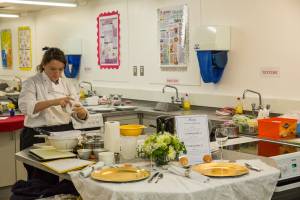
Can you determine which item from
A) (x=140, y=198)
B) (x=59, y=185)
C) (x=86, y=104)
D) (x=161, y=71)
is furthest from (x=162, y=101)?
(x=140, y=198)

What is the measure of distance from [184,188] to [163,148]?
1.39 ft

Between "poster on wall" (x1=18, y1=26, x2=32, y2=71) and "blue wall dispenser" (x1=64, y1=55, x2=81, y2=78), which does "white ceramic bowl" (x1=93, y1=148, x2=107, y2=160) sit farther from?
"poster on wall" (x1=18, y1=26, x2=32, y2=71)

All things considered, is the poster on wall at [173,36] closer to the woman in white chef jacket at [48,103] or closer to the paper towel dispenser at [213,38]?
the paper towel dispenser at [213,38]

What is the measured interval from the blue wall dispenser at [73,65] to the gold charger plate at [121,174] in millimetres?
5382

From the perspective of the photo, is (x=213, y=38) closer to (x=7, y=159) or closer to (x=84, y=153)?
(x=84, y=153)

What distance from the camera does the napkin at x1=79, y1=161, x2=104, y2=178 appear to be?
2422 mm

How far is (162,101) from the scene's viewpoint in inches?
238

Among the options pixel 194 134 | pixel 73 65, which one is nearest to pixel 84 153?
pixel 194 134

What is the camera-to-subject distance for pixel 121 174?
242 cm

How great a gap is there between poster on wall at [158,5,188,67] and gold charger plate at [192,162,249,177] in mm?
3257

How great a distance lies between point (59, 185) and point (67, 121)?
3.43ft

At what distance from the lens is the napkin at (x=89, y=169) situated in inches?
95.3

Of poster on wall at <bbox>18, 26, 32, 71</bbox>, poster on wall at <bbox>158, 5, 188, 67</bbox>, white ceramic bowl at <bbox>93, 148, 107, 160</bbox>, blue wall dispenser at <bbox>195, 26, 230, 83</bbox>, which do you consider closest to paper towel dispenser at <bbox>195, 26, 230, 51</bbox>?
blue wall dispenser at <bbox>195, 26, 230, 83</bbox>

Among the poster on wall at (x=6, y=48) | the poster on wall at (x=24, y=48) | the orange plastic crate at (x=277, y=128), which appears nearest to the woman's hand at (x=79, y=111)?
the orange plastic crate at (x=277, y=128)
